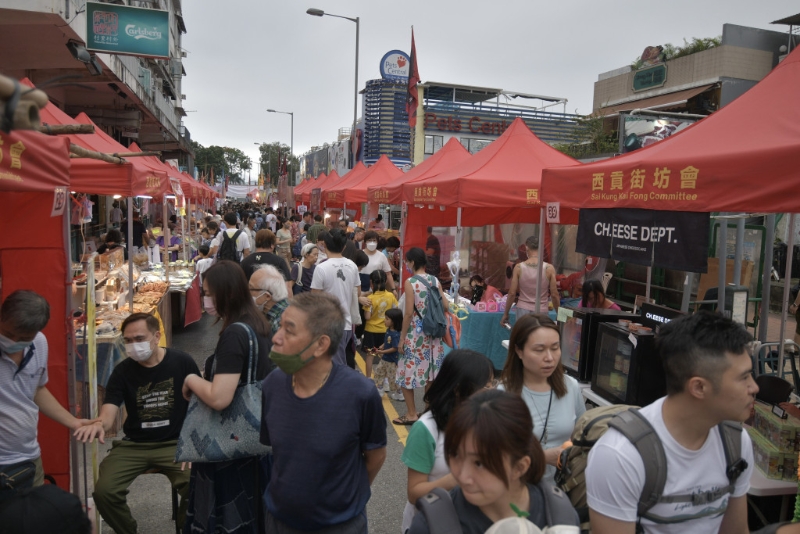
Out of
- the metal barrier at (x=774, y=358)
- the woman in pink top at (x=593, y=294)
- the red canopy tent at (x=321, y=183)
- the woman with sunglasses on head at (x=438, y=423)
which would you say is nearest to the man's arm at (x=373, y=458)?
the woman with sunglasses on head at (x=438, y=423)

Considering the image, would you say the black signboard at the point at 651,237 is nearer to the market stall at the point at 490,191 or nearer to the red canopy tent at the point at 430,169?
the market stall at the point at 490,191

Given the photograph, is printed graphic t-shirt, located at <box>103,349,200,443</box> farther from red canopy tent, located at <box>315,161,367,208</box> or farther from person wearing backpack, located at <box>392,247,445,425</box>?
red canopy tent, located at <box>315,161,367,208</box>

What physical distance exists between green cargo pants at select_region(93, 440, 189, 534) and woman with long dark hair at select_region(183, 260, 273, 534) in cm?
49

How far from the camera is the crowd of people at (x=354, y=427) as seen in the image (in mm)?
1792

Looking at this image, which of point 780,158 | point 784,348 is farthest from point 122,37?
point 784,348

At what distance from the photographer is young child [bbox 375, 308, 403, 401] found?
640cm

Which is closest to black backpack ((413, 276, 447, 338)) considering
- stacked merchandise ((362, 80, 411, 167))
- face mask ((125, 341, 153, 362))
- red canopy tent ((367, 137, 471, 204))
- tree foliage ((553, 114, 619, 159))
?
face mask ((125, 341, 153, 362))

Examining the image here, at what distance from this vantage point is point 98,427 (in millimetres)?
3301

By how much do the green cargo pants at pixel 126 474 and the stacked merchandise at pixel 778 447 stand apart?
3551mm

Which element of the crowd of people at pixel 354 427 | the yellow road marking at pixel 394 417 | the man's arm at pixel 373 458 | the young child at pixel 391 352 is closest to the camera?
the crowd of people at pixel 354 427

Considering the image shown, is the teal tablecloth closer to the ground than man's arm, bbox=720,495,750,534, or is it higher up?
closer to the ground

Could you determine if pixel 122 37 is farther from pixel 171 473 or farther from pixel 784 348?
pixel 784 348

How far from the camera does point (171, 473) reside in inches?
141

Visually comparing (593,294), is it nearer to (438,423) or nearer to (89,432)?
(438,423)
